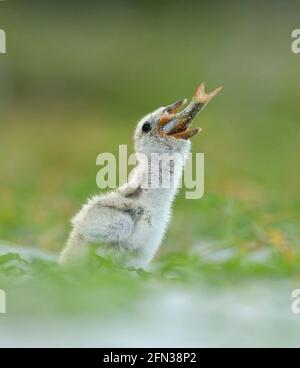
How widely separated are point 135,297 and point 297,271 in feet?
3.50

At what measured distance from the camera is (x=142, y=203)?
18.6 feet

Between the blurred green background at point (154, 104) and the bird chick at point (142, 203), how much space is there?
0.70 metres

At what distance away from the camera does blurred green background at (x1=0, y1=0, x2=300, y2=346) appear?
867 centimetres

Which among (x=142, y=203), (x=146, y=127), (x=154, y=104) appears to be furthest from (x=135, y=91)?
(x=142, y=203)

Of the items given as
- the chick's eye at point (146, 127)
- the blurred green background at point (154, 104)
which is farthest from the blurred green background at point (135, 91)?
the chick's eye at point (146, 127)

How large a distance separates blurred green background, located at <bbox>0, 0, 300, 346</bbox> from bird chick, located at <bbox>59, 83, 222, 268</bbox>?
0.70 m

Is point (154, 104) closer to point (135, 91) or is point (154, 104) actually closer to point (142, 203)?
point (135, 91)

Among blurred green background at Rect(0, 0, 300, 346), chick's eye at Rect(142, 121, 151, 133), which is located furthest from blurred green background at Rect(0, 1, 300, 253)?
chick's eye at Rect(142, 121, 151, 133)

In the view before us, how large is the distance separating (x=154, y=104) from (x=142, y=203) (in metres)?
12.1

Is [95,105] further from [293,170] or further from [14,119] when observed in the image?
[293,170]

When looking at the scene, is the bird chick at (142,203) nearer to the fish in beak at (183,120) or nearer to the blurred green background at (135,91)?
the fish in beak at (183,120)

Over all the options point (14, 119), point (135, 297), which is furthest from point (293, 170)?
point (135, 297)

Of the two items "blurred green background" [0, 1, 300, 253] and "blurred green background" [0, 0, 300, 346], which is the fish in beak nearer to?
"blurred green background" [0, 0, 300, 346]

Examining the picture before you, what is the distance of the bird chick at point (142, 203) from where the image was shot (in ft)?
17.9
